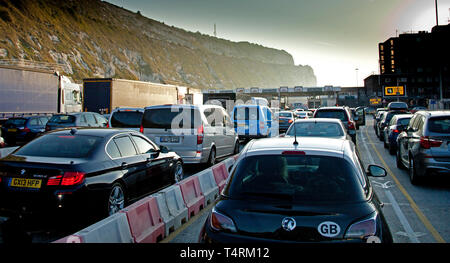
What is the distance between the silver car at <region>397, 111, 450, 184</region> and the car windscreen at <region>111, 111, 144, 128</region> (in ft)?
28.0

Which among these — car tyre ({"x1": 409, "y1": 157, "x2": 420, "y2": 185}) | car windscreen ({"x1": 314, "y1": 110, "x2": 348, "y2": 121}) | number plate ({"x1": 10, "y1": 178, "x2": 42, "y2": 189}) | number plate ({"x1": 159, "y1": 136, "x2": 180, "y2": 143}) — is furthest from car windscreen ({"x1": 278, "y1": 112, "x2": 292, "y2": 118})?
number plate ({"x1": 10, "y1": 178, "x2": 42, "y2": 189})

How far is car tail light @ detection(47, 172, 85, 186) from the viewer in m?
5.55

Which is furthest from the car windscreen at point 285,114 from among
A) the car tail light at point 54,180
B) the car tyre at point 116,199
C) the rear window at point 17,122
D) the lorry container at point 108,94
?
the car tail light at point 54,180

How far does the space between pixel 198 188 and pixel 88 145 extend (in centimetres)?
222

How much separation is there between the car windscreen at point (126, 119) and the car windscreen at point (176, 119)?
104 inches

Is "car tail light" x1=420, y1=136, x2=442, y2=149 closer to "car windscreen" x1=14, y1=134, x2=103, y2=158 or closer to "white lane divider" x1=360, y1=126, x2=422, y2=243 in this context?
"white lane divider" x1=360, y1=126, x2=422, y2=243

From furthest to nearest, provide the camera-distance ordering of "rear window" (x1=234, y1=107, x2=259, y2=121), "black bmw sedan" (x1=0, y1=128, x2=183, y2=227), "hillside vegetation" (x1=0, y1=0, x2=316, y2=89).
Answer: "hillside vegetation" (x1=0, y1=0, x2=316, y2=89)
"rear window" (x1=234, y1=107, x2=259, y2=121)
"black bmw sedan" (x1=0, y1=128, x2=183, y2=227)

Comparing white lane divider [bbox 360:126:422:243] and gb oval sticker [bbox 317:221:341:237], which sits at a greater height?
gb oval sticker [bbox 317:221:341:237]

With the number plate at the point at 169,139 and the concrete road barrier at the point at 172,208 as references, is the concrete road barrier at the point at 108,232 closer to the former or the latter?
the concrete road barrier at the point at 172,208

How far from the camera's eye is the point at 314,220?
321 centimetres

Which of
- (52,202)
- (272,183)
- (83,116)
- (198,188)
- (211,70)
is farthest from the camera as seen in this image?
(211,70)

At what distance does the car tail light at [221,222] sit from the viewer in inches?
134

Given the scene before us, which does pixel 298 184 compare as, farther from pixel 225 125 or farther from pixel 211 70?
pixel 211 70

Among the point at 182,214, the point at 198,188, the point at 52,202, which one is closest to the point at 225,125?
the point at 198,188
